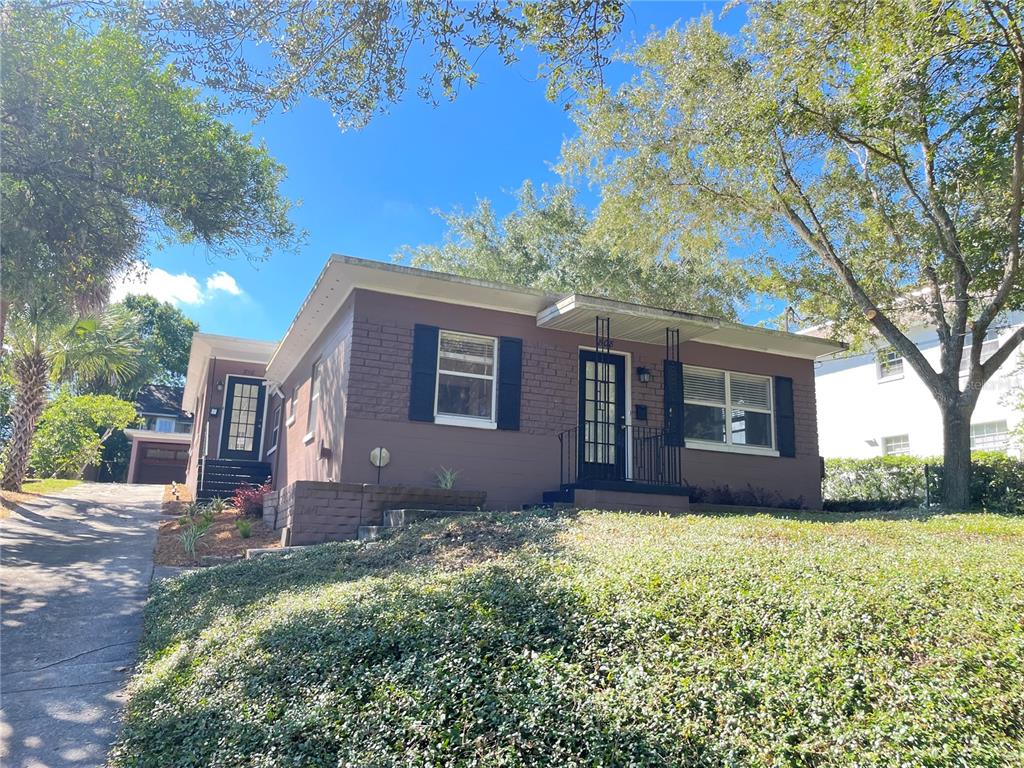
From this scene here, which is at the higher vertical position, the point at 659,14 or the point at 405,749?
the point at 659,14

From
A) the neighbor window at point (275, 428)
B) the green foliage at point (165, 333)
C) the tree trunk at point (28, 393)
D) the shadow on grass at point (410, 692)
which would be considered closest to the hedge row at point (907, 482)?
the shadow on grass at point (410, 692)

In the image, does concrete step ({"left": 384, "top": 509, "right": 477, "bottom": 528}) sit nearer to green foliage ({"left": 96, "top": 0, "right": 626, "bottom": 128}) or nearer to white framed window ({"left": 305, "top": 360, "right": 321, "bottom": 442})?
white framed window ({"left": 305, "top": 360, "right": 321, "bottom": 442})

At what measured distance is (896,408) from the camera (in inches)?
760

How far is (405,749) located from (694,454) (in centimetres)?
916

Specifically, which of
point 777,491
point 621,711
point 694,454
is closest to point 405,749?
point 621,711

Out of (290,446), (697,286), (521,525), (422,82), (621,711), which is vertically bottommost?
(621,711)

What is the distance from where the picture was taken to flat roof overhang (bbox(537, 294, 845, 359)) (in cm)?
987

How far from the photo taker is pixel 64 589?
21.0 ft

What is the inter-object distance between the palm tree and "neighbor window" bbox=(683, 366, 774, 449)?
10.1 metres

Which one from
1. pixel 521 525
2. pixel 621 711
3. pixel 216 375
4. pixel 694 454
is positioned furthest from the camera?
pixel 216 375

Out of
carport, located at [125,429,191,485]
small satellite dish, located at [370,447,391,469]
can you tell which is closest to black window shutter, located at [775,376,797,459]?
small satellite dish, located at [370,447,391,469]

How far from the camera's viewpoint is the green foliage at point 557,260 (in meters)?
17.4

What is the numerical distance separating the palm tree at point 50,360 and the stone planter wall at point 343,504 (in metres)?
6.54

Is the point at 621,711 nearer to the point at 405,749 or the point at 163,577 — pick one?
the point at 405,749
